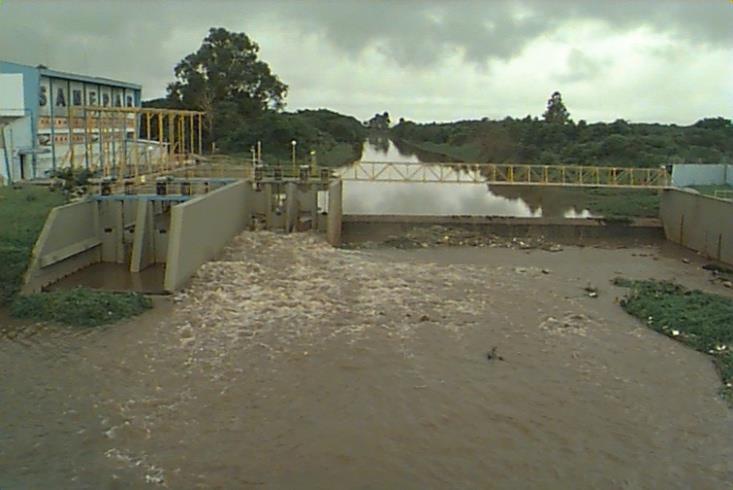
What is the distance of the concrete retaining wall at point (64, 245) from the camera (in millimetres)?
15398

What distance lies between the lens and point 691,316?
1412 centimetres

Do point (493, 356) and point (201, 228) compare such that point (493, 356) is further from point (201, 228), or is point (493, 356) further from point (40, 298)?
point (40, 298)

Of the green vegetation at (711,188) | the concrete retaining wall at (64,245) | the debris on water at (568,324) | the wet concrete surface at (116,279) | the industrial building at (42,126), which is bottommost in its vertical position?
the debris on water at (568,324)

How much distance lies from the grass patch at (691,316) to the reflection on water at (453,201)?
17.4m

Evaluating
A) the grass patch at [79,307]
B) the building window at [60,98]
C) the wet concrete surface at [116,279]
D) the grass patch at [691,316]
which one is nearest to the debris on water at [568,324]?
the grass patch at [691,316]

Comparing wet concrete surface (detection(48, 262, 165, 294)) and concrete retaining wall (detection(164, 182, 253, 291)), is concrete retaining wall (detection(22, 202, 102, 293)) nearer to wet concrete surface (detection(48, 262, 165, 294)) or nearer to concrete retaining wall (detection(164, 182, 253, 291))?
wet concrete surface (detection(48, 262, 165, 294))

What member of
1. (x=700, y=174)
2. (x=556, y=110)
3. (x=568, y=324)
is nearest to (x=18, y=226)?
(x=568, y=324)

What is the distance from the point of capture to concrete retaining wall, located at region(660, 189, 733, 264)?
70.8 feet

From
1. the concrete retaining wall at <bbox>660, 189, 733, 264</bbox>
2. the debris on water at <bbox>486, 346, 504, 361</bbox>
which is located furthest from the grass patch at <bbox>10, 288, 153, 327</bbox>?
the concrete retaining wall at <bbox>660, 189, 733, 264</bbox>

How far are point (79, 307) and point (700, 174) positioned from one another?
27950 mm

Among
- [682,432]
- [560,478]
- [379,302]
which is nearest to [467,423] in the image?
[560,478]

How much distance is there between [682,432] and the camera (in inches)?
368

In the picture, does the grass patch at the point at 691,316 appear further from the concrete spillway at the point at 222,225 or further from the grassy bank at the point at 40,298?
the grassy bank at the point at 40,298

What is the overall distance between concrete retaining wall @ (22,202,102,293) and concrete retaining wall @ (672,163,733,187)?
24337mm
